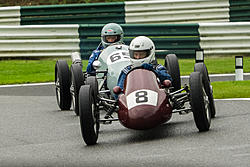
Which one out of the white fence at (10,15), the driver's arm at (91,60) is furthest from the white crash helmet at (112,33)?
the white fence at (10,15)

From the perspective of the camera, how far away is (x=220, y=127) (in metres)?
9.20

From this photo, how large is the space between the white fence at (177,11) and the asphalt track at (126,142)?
8.57 m

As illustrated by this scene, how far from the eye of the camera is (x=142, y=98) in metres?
8.61

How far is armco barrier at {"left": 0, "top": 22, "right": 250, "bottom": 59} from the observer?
58.4ft

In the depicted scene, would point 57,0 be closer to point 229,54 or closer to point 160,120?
point 229,54

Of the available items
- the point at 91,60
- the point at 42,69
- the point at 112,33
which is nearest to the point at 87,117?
the point at 91,60

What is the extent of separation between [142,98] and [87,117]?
0.76 meters

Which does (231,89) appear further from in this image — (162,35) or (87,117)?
(87,117)

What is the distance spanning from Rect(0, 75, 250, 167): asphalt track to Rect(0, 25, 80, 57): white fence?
253 inches

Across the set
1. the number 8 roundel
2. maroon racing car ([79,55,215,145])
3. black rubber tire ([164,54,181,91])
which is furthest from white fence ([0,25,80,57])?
the number 8 roundel

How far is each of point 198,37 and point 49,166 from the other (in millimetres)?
11058

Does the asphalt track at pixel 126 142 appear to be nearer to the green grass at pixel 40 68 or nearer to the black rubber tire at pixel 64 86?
the black rubber tire at pixel 64 86

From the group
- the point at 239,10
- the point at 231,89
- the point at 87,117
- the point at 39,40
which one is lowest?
the point at 231,89

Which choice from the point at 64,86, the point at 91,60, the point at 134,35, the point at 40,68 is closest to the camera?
the point at 64,86
